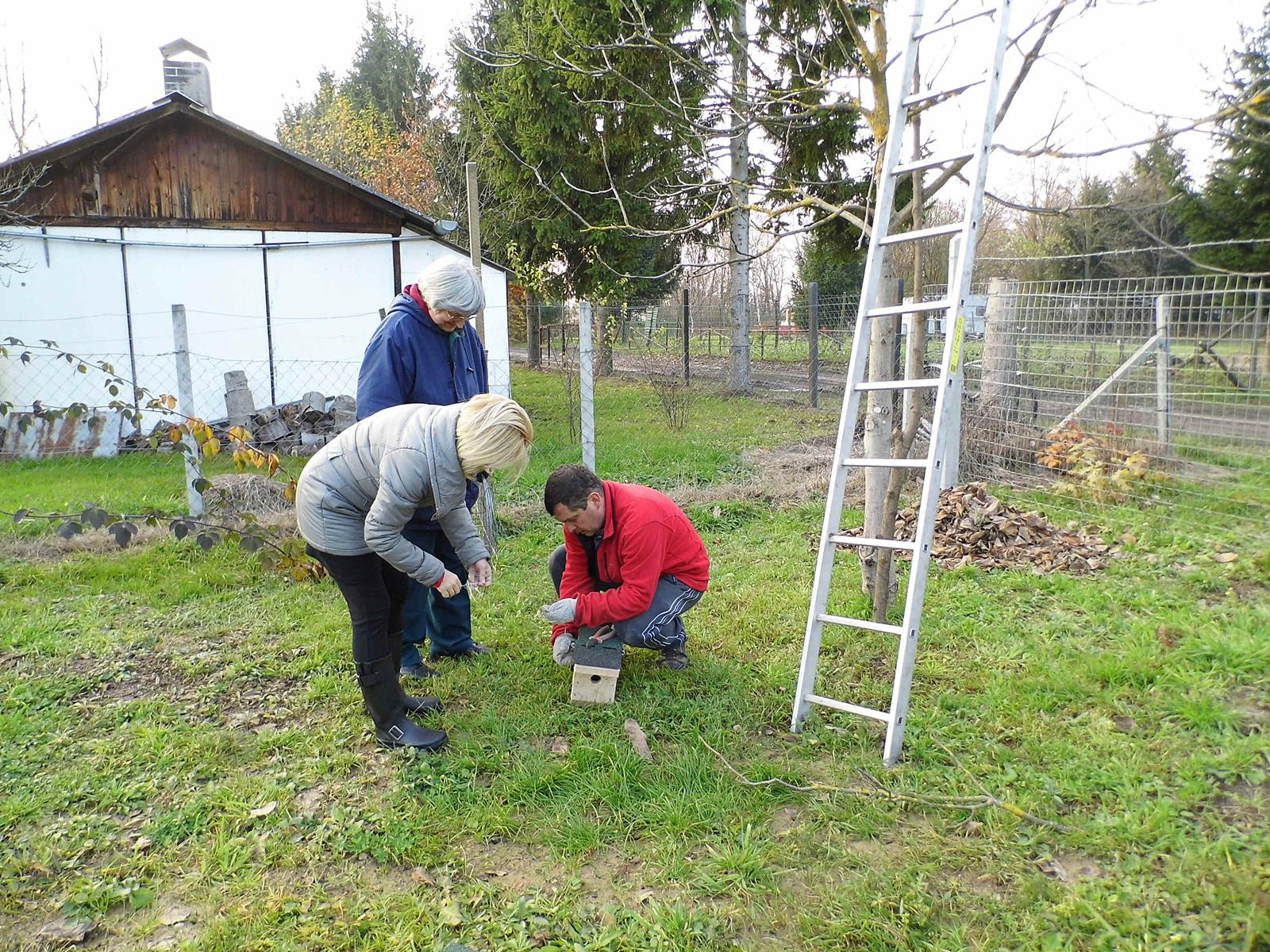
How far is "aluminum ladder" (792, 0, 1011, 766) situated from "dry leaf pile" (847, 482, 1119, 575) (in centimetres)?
215

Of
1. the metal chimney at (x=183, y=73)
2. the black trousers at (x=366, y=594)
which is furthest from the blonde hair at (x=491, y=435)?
the metal chimney at (x=183, y=73)

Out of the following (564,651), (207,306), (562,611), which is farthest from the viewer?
(207,306)

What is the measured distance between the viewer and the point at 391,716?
3.11m

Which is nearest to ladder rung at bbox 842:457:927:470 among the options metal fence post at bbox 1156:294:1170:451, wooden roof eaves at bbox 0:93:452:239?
metal fence post at bbox 1156:294:1170:451

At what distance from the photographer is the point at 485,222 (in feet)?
A: 55.8

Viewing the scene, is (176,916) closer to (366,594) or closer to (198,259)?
(366,594)

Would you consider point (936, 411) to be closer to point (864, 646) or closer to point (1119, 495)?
point (864, 646)

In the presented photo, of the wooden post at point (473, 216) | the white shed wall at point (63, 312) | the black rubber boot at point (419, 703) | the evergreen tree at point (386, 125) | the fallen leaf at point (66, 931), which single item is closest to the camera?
the fallen leaf at point (66, 931)

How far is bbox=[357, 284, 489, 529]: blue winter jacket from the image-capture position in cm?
334

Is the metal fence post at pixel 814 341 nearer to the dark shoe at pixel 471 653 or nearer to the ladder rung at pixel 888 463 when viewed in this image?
the dark shoe at pixel 471 653

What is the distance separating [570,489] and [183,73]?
1332cm

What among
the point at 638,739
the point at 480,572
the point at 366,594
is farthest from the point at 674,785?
the point at 366,594

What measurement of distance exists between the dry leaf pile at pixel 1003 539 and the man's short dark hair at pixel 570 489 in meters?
2.48

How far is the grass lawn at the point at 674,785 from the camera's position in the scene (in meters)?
2.25
